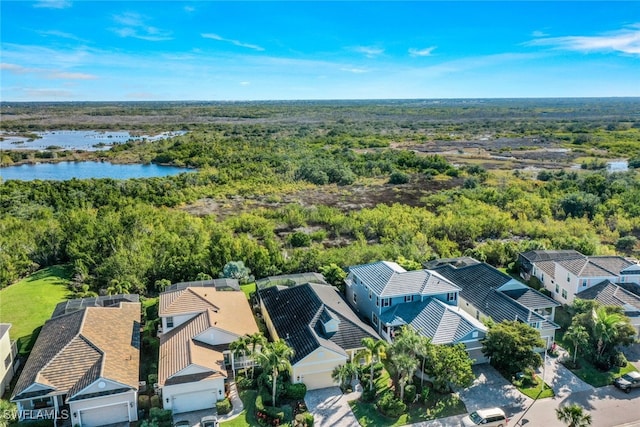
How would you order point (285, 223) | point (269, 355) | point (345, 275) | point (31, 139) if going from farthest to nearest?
point (31, 139)
point (285, 223)
point (345, 275)
point (269, 355)

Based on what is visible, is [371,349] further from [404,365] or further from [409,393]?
[409,393]

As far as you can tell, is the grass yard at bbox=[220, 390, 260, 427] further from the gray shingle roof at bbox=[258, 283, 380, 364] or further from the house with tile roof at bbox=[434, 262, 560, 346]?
the house with tile roof at bbox=[434, 262, 560, 346]

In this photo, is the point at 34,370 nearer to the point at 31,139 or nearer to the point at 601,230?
the point at 601,230

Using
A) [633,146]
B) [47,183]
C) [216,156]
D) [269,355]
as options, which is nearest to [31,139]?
[216,156]

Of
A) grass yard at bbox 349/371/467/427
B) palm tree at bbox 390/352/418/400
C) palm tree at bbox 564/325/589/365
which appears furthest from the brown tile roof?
palm tree at bbox 564/325/589/365

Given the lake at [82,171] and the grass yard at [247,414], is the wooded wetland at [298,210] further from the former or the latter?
the grass yard at [247,414]
